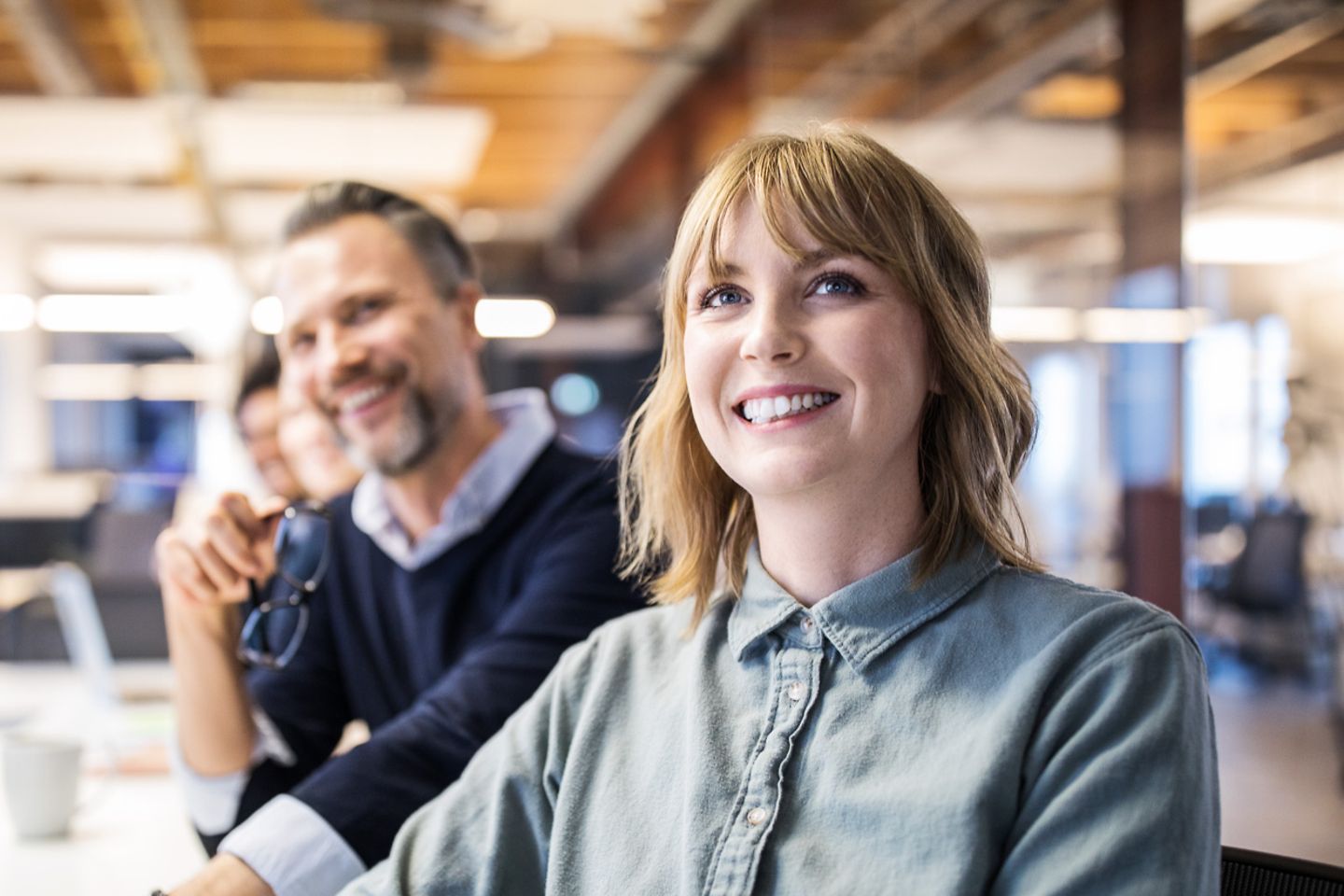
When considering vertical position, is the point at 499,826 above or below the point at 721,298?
below

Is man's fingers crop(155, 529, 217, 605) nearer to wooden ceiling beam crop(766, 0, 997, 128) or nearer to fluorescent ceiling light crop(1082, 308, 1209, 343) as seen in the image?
fluorescent ceiling light crop(1082, 308, 1209, 343)

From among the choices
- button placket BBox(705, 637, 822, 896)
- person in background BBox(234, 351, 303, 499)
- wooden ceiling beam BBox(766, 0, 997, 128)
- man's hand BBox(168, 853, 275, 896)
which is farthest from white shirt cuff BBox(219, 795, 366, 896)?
wooden ceiling beam BBox(766, 0, 997, 128)

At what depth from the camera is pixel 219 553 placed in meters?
1.62

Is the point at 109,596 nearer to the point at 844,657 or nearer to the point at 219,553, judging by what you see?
the point at 219,553

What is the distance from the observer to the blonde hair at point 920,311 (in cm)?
109

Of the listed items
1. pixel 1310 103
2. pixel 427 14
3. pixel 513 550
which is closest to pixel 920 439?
pixel 513 550

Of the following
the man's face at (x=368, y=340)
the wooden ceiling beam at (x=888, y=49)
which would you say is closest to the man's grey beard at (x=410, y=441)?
the man's face at (x=368, y=340)

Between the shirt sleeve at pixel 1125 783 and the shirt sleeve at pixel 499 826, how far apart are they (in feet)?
1.39

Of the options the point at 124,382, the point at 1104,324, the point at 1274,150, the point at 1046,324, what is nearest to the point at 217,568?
the point at 1104,324

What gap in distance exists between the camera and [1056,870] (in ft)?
Answer: 2.90

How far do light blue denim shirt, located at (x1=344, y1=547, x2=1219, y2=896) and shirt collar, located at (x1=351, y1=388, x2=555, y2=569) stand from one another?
18.7 inches

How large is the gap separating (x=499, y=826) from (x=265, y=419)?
2105mm

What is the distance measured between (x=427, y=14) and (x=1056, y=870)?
5546mm

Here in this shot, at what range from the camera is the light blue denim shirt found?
2.93ft
